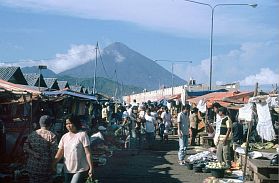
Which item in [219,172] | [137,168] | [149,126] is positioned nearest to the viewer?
[219,172]

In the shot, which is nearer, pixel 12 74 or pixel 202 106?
pixel 202 106

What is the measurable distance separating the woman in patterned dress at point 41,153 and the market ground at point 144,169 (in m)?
3.71

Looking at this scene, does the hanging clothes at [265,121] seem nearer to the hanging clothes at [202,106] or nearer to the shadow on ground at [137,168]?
the shadow on ground at [137,168]

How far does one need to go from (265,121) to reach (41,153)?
558 cm

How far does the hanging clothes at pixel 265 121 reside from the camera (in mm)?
10242

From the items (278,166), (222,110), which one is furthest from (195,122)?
(278,166)

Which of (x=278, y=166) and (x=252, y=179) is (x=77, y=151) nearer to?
(x=278, y=166)

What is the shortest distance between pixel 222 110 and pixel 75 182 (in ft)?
20.1

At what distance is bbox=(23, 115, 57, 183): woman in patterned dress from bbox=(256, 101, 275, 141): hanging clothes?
207 inches

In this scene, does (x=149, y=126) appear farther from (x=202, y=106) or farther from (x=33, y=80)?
(x=33, y=80)

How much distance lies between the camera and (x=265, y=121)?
34.0ft

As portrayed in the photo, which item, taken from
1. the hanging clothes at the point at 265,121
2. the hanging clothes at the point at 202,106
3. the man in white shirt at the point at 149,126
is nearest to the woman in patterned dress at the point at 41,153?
the hanging clothes at the point at 265,121

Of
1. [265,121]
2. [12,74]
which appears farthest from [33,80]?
[265,121]

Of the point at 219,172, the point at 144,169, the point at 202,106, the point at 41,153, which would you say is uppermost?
the point at 202,106
